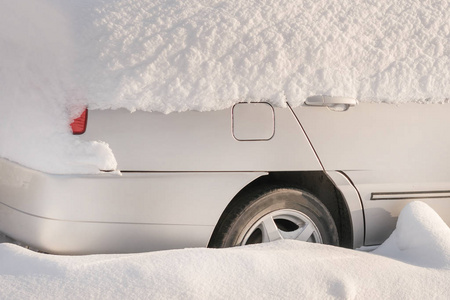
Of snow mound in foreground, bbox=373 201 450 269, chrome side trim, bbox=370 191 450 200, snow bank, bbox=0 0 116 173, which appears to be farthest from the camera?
chrome side trim, bbox=370 191 450 200

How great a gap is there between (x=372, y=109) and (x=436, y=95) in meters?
0.37

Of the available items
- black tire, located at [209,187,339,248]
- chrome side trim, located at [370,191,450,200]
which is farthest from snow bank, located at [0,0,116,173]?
chrome side trim, located at [370,191,450,200]

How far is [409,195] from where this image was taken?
3.34m

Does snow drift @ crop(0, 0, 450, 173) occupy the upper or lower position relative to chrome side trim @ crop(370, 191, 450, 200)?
upper

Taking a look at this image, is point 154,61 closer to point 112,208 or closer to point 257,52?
point 257,52

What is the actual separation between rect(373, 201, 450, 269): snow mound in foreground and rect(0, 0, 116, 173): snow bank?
4.62 feet

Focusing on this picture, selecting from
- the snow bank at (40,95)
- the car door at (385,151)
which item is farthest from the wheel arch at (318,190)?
the snow bank at (40,95)

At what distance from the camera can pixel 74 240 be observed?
2.73 meters

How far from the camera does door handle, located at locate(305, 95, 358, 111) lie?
9.80ft

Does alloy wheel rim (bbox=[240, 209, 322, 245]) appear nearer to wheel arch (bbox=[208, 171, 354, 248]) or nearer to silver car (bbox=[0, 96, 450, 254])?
silver car (bbox=[0, 96, 450, 254])

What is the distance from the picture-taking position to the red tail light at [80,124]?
2.66m

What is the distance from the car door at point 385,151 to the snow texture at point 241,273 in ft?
1.12

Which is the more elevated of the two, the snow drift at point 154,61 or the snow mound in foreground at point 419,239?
the snow drift at point 154,61

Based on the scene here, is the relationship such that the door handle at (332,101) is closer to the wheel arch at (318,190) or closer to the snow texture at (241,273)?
the wheel arch at (318,190)
